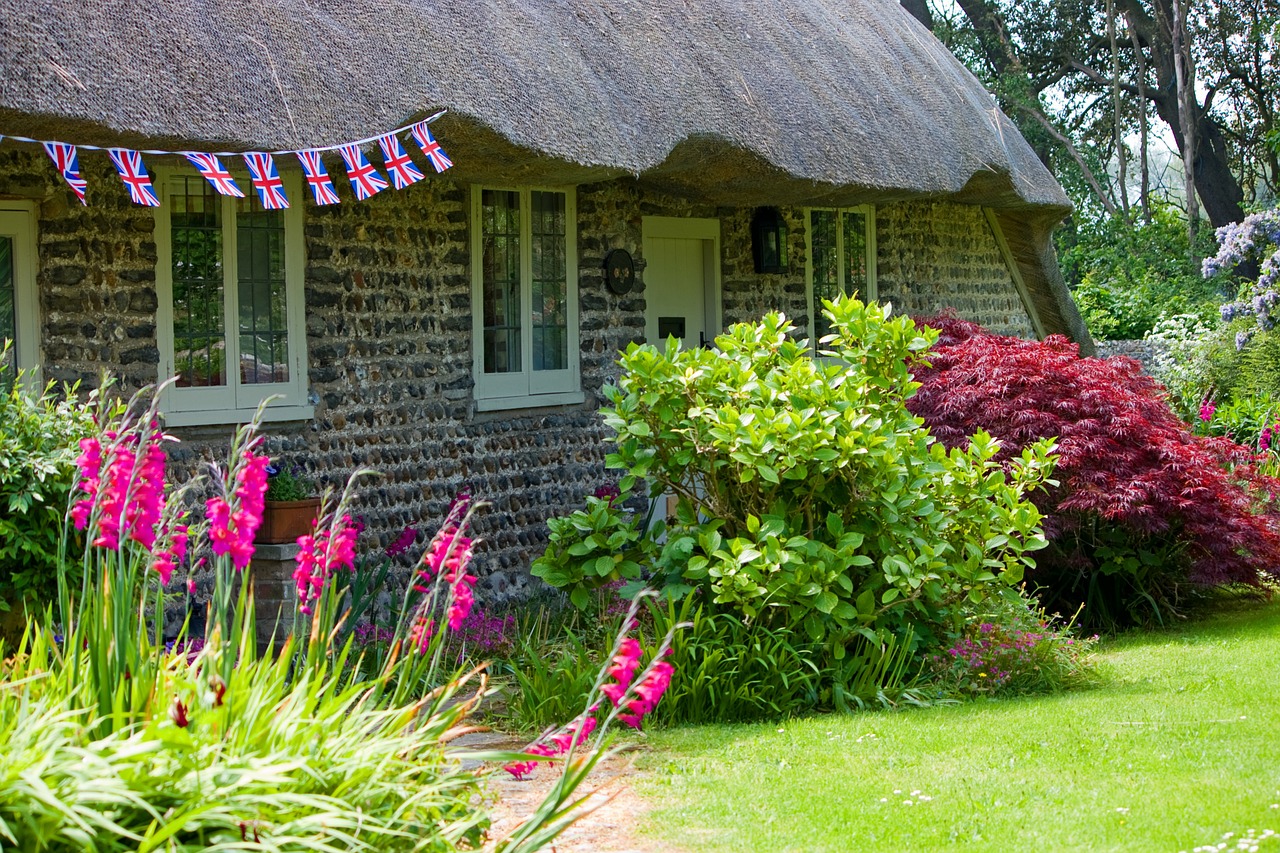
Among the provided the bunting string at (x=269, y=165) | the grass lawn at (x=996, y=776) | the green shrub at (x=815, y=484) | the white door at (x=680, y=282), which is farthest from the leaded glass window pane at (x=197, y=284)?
the white door at (x=680, y=282)

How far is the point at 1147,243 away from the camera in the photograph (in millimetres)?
22906

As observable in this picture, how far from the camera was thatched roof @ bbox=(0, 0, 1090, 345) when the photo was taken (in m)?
6.25

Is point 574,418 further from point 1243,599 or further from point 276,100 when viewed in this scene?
point 1243,599

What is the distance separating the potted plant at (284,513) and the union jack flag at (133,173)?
5.50 feet

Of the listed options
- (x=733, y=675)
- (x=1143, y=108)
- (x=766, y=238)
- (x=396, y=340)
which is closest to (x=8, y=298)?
(x=396, y=340)

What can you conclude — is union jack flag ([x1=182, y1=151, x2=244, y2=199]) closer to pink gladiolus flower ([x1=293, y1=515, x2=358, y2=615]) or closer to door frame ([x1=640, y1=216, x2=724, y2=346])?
pink gladiolus flower ([x1=293, y1=515, x2=358, y2=615])

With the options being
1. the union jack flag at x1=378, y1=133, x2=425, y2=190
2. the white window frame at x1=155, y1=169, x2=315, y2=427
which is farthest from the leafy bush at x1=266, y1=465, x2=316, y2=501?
the union jack flag at x1=378, y1=133, x2=425, y2=190

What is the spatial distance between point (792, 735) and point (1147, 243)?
19.0 meters

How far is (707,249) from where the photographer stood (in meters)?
11.5

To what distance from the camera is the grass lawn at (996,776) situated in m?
4.47

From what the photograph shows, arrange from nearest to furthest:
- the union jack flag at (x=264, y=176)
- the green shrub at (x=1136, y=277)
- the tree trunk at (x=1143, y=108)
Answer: the union jack flag at (x=264, y=176) → the green shrub at (x=1136, y=277) → the tree trunk at (x=1143, y=108)

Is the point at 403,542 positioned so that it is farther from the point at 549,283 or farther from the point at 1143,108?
the point at 1143,108

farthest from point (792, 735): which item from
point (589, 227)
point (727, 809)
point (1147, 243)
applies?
point (1147, 243)

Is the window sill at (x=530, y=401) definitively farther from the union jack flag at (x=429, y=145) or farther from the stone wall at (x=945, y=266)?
the stone wall at (x=945, y=266)
